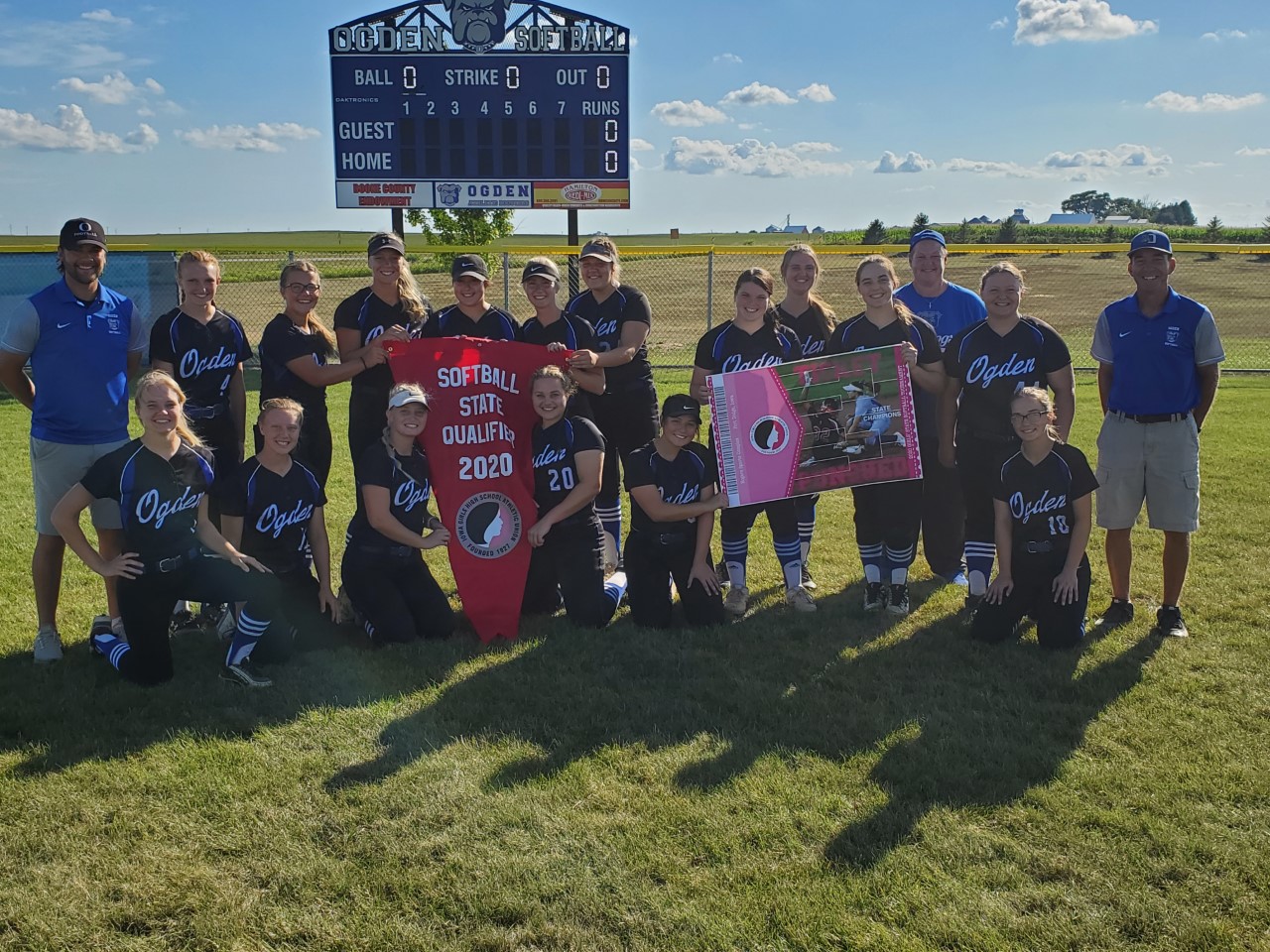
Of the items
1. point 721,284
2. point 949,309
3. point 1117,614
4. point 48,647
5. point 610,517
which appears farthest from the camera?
point 721,284

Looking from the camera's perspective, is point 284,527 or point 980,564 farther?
point 980,564

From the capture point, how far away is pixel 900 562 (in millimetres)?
5586

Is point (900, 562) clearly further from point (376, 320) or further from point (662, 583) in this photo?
point (376, 320)

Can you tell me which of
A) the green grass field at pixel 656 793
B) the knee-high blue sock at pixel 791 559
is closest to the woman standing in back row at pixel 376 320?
the green grass field at pixel 656 793

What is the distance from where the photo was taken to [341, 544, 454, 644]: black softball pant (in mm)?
5031

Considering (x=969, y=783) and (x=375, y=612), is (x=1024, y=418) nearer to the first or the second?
(x=969, y=783)

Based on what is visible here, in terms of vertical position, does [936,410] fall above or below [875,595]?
above

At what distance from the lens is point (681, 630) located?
5215 mm

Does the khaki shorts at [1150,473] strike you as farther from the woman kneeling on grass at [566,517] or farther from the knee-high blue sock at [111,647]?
the knee-high blue sock at [111,647]

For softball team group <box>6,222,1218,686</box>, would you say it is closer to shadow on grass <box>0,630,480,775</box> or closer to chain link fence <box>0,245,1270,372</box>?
shadow on grass <box>0,630,480,775</box>

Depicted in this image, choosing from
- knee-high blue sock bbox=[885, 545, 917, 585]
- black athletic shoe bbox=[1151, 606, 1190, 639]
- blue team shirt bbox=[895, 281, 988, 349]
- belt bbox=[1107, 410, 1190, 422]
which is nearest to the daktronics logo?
blue team shirt bbox=[895, 281, 988, 349]

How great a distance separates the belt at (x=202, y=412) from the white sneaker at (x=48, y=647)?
1265 mm

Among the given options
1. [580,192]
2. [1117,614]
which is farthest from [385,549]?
[580,192]

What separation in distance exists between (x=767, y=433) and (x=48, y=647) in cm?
384
